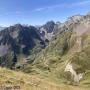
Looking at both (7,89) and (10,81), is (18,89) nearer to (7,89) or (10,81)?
(7,89)

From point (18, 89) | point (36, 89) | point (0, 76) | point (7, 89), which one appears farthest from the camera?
point (0, 76)

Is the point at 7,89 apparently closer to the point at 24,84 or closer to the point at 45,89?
the point at 24,84

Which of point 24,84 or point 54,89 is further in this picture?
point 54,89

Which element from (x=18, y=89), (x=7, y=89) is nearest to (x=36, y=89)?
(x=18, y=89)

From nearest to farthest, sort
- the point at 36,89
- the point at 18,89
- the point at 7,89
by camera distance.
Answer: the point at 7,89
the point at 18,89
the point at 36,89

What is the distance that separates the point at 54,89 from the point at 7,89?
12.3 meters

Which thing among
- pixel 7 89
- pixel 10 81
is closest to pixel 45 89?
pixel 10 81

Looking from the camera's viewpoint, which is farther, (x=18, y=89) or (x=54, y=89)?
A: (x=54, y=89)

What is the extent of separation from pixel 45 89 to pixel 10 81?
5.24 m

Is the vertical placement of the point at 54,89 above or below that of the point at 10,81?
below

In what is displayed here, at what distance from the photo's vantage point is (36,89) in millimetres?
30953

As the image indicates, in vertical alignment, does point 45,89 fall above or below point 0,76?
below

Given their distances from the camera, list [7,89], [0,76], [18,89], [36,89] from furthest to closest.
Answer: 1. [0,76]
2. [36,89]
3. [18,89]
4. [7,89]

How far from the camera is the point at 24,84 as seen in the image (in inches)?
1249
